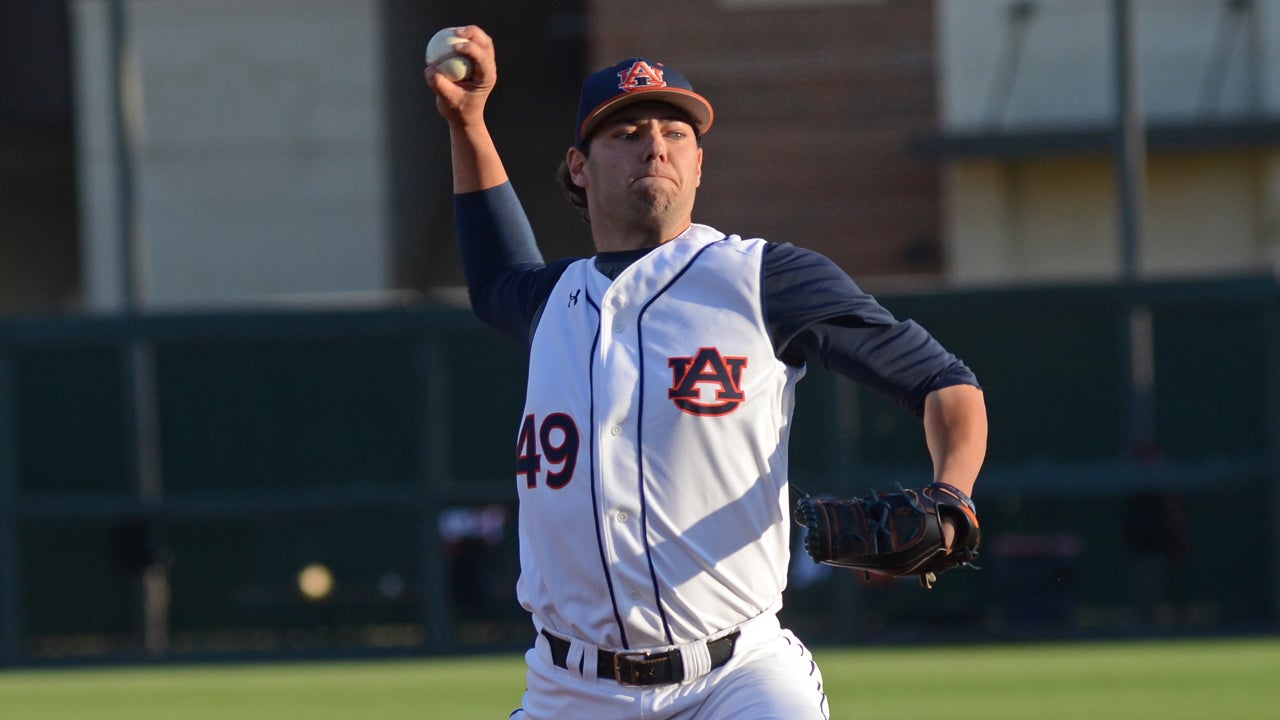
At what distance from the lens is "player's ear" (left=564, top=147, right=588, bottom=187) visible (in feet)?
13.0

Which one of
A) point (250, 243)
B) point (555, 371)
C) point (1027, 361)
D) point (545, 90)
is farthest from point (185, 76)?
point (555, 371)

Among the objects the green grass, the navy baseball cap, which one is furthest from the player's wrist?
the green grass

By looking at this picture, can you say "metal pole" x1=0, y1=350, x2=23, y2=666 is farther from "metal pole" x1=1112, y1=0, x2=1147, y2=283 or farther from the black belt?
the black belt

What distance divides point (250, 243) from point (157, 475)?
8609mm

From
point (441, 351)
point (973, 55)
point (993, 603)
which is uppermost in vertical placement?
point (973, 55)

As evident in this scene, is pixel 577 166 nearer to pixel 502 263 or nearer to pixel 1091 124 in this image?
pixel 502 263

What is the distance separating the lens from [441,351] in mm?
12148

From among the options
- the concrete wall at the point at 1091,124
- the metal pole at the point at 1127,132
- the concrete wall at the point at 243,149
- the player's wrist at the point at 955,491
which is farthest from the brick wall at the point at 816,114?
the player's wrist at the point at 955,491

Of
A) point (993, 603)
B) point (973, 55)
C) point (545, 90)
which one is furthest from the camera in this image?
point (545, 90)

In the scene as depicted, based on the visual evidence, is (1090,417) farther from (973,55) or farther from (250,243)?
(250,243)

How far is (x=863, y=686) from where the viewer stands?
386 inches

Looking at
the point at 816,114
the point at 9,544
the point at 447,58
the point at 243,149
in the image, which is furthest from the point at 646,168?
the point at 243,149

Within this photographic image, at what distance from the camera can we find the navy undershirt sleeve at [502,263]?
404 cm

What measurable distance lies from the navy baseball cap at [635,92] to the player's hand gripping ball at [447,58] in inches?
13.2
